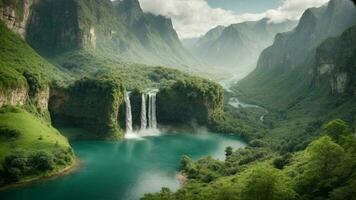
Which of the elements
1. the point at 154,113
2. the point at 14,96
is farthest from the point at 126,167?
the point at 154,113

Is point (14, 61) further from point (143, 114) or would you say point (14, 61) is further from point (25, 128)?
point (25, 128)

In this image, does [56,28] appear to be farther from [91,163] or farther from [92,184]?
[92,184]

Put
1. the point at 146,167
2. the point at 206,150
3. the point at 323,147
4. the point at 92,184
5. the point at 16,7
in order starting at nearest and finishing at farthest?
1. the point at 323,147
2. the point at 92,184
3. the point at 146,167
4. the point at 206,150
5. the point at 16,7

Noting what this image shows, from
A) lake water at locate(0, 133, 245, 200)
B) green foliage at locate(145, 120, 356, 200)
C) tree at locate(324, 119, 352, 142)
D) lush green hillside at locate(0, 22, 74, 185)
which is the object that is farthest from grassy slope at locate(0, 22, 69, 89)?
tree at locate(324, 119, 352, 142)

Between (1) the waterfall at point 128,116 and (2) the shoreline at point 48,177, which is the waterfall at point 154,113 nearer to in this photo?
(1) the waterfall at point 128,116

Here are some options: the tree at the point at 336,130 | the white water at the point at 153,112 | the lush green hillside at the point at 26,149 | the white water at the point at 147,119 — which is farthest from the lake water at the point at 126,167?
the tree at the point at 336,130

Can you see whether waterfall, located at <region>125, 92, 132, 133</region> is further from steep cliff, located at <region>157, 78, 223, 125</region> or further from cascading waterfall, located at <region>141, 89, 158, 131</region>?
steep cliff, located at <region>157, 78, 223, 125</region>

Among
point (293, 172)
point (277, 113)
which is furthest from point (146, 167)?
point (277, 113)
